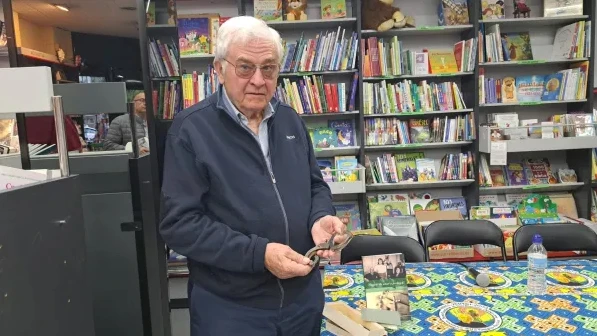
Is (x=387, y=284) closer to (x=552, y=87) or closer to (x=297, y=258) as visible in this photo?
(x=297, y=258)

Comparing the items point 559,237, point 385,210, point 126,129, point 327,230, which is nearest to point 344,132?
point 385,210

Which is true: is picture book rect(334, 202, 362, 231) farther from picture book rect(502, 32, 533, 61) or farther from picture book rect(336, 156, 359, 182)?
picture book rect(502, 32, 533, 61)

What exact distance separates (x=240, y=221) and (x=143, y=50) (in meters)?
1.00

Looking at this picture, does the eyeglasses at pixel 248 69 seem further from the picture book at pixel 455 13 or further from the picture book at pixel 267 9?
the picture book at pixel 455 13

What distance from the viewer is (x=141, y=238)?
1.86 metres

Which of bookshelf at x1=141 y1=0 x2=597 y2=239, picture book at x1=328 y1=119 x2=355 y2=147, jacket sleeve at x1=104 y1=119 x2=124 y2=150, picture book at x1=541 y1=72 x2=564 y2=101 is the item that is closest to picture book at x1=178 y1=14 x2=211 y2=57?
bookshelf at x1=141 y1=0 x2=597 y2=239

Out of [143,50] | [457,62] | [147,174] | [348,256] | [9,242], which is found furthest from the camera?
[457,62]

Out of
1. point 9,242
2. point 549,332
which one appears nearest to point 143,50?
point 9,242

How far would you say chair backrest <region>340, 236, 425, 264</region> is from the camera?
2.20 m

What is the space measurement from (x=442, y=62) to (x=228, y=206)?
3114 millimetres

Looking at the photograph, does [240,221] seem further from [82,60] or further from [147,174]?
[82,60]

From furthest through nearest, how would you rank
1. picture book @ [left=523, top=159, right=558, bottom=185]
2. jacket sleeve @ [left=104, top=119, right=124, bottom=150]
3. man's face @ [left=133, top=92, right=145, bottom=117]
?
picture book @ [left=523, top=159, right=558, bottom=185] → jacket sleeve @ [left=104, top=119, right=124, bottom=150] → man's face @ [left=133, top=92, right=145, bottom=117]

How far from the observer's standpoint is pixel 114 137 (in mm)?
2076

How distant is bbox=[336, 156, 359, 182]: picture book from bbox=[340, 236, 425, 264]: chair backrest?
1.37m
